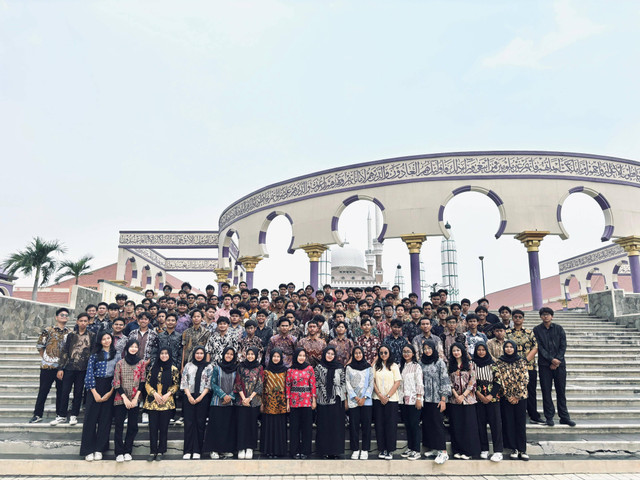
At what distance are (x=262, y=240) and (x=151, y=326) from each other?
30.3 ft

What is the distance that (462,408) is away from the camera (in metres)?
4.66

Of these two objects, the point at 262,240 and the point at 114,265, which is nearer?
the point at 262,240

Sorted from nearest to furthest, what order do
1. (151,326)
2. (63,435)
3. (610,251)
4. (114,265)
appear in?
(63,435) < (151,326) < (610,251) < (114,265)

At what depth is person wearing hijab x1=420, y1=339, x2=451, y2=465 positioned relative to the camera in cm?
461

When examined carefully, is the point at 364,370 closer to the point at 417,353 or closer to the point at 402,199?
the point at 417,353

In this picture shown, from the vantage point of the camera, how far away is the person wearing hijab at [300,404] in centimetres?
459

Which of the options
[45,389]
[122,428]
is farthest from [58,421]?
[122,428]

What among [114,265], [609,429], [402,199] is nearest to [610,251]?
[402,199]

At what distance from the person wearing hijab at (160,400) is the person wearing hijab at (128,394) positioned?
12 centimetres

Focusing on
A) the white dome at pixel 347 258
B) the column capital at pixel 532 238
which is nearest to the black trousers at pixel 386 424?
the column capital at pixel 532 238

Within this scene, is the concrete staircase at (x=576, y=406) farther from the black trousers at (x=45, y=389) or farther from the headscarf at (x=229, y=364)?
the headscarf at (x=229, y=364)

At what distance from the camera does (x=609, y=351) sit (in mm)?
8219

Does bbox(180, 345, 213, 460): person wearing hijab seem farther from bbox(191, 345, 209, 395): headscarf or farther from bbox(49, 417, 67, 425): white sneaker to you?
bbox(49, 417, 67, 425): white sneaker

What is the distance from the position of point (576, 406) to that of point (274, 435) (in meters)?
4.52
